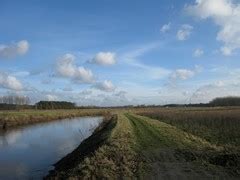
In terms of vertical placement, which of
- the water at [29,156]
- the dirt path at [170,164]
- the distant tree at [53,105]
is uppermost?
the distant tree at [53,105]

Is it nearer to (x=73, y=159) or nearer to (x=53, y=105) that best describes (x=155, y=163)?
(x=73, y=159)

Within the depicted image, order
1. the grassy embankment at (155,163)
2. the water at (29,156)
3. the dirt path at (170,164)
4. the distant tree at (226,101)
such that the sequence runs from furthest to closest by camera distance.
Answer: the distant tree at (226,101), the water at (29,156), the grassy embankment at (155,163), the dirt path at (170,164)

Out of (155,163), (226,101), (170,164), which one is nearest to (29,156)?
(155,163)

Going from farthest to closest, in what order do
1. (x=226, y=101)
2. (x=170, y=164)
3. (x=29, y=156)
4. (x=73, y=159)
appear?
(x=226, y=101) < (x=29, y=156) < (x=73, y=159) < (x=170, y=164)

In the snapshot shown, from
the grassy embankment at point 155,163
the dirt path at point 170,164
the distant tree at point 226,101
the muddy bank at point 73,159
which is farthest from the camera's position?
the distant tree at point 226,101

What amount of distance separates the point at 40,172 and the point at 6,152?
33.9 feet

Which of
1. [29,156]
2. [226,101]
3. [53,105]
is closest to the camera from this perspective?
[29,156]

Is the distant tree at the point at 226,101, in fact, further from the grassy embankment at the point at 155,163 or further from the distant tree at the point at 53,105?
the grassy embankment at the point at 155,163

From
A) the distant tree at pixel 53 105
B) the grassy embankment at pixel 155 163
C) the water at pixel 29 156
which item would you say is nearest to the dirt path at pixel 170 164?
the grassy embankment at pixel 155 163

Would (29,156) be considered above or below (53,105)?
below

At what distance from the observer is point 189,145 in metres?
22.2

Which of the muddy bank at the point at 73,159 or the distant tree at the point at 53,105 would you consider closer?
the muddy bank at the point at 73,159

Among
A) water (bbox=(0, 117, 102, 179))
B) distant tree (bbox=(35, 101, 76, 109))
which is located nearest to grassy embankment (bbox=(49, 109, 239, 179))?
water (bbox=(0, 117, 102, 179))

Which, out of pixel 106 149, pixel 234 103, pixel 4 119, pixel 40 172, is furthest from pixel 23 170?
pixel 234 103
